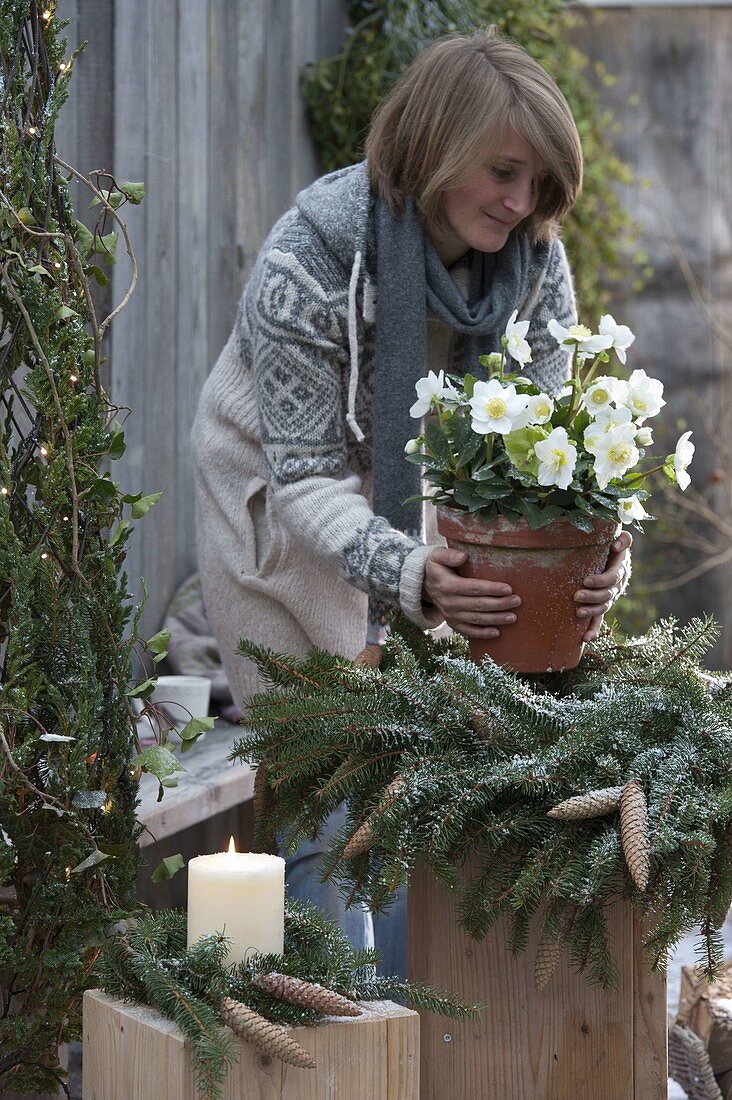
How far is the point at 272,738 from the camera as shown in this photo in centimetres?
118

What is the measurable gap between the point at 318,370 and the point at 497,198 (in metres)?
0.31

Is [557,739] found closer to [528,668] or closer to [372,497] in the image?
[528,668]

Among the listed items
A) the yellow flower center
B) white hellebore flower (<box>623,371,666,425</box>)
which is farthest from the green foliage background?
the yellow flower center

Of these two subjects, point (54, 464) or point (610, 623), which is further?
point (610, 623)

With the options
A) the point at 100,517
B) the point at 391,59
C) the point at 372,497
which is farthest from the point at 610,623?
the point at 391,59

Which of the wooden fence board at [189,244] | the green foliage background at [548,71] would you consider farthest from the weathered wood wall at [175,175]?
the green foliage background at [548,71]

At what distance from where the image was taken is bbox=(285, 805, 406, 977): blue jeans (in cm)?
154

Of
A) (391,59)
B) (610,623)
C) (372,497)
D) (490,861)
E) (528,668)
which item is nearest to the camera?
(490,861)

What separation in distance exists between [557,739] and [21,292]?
23.3 inches

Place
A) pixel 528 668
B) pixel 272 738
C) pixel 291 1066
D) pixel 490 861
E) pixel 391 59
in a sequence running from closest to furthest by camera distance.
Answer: pixel 291 1066
pixel 490 861
pixel 272 738
pixel 528 668
pixel 391 59

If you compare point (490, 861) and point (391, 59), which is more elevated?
point (391, 59)

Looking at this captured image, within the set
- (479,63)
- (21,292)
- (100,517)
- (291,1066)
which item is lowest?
(291,1066)

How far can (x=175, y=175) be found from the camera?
257 centimetres

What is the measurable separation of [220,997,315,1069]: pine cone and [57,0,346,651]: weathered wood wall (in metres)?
1.58
